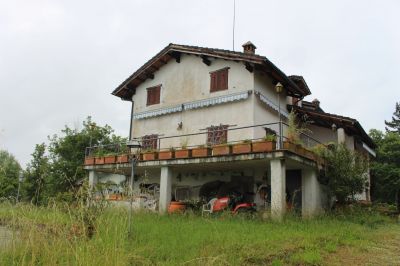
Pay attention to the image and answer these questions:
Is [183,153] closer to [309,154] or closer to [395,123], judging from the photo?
[309,154]

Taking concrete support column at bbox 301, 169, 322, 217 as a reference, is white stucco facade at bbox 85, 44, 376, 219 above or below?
above

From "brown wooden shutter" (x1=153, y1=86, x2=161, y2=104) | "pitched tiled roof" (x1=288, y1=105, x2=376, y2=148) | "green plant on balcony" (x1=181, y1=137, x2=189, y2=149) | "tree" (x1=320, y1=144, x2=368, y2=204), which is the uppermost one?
"brown wooden shutter" (x1=153, y1=86, x2=161, y2=104)

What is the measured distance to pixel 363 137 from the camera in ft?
67.8

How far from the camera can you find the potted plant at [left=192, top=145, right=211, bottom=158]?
14477mm

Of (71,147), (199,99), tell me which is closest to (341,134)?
(199,99)

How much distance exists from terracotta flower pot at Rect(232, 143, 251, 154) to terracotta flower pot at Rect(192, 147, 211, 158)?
110 centimetres

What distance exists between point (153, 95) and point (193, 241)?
13567 mm

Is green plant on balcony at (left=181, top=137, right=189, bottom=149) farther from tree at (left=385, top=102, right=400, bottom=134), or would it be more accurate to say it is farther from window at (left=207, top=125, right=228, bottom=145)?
tree at (left=385, top=102, right=400, bottom=134)

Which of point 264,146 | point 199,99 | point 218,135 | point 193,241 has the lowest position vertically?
point 193,241

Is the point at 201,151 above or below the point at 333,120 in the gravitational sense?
below

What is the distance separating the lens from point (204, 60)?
18.5 metres

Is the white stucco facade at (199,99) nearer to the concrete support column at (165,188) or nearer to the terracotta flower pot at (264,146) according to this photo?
the concrete support column at (165,188)

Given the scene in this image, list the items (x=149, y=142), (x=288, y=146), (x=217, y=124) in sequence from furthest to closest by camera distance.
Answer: (x=149, y=142) < (x=217, y=124) < (x=288, y=146)

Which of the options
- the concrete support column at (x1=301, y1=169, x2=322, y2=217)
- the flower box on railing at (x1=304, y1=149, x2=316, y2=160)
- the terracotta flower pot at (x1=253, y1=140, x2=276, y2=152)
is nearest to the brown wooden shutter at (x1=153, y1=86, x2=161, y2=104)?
the terracotta flower pot at (x1=253, y1=140, x2=276, y2=152)
